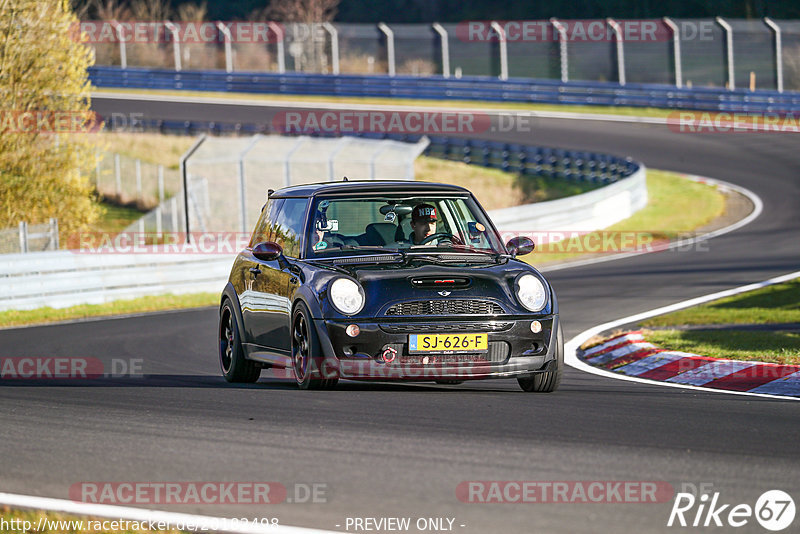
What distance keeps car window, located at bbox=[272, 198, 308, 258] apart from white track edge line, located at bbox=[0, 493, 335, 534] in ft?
13.2

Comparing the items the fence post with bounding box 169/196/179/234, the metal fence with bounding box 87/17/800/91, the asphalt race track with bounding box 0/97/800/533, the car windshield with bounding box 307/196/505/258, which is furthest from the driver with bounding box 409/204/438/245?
the metal fence with bounding box 87/17/800/91

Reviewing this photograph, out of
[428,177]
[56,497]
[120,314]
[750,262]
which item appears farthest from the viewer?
[428,177]

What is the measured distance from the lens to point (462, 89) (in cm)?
4469

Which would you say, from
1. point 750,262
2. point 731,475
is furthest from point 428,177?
point 731,475

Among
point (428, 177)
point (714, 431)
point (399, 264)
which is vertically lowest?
point (428, 177)

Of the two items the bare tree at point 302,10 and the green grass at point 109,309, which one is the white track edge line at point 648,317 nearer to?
the green grass at point 109,309

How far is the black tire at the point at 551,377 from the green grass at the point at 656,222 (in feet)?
44.1

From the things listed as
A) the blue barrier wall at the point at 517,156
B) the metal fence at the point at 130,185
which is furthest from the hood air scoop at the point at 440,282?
the metal fence at the point at 130,185

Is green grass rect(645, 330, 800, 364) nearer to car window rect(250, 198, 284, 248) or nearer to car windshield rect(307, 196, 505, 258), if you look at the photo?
car windshield rect(307, 196, 505, 258)

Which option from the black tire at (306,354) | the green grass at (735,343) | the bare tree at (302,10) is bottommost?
the green grass at (735,343)

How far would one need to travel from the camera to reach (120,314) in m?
18.4

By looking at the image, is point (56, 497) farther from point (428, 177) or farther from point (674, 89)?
point (674, 89)

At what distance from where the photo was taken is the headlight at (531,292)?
8.46m

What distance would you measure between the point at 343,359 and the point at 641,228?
18.4m
